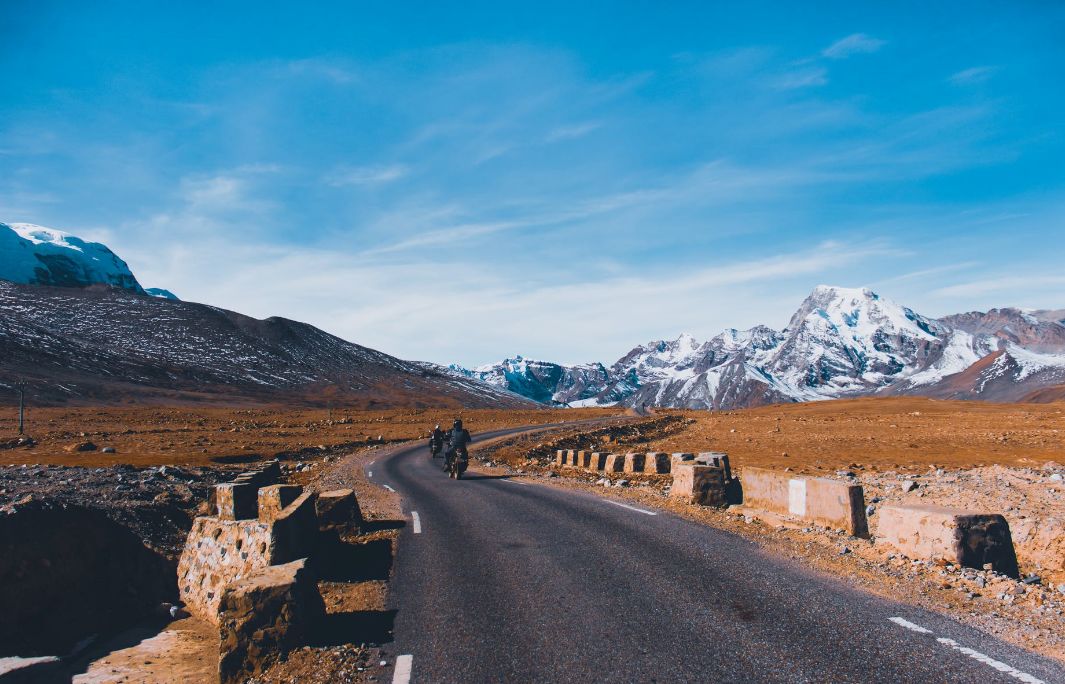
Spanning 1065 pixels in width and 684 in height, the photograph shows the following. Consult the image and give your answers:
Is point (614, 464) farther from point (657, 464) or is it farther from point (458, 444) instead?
point (458, 444)

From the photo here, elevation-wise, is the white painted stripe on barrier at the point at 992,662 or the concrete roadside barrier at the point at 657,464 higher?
the white painted stripe on barrier at the point at 992,662

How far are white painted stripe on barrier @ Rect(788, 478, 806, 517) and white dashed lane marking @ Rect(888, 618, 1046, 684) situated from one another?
609 cm

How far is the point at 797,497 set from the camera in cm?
1413

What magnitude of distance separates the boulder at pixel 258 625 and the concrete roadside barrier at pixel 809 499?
9.98 m

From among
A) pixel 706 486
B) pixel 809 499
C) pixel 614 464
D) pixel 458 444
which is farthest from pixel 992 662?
pixel 614 464

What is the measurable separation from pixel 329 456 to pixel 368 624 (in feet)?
127

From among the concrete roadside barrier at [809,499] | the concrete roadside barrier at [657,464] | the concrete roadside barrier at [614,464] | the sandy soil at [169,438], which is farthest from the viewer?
the sandy soil at [169,438]

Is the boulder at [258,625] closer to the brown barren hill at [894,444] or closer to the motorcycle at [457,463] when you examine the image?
the motorcycle at [457,463]

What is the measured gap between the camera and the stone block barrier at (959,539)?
33.1 feet

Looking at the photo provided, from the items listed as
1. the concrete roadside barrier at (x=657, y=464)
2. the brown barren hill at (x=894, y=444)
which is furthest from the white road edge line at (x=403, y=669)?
the brown barren hill at (x=894, y=444)

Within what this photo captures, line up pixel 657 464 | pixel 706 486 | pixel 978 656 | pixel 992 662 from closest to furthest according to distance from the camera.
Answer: pixel 992 662 < pixel 978 656 < pixel 706 486 < pixel 657 464

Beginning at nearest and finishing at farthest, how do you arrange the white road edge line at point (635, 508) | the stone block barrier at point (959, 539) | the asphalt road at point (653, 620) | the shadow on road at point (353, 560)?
the asphalt road at point (653, 620)
the stone block barrier at point (959, 539)
the shadow on road at point (353, 560)
the white road edge line at point (635, 508)

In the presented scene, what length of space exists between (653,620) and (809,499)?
719cm

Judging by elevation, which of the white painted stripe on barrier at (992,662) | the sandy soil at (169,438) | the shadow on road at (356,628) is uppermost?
the white painted stripe on barrier at (992,662)
